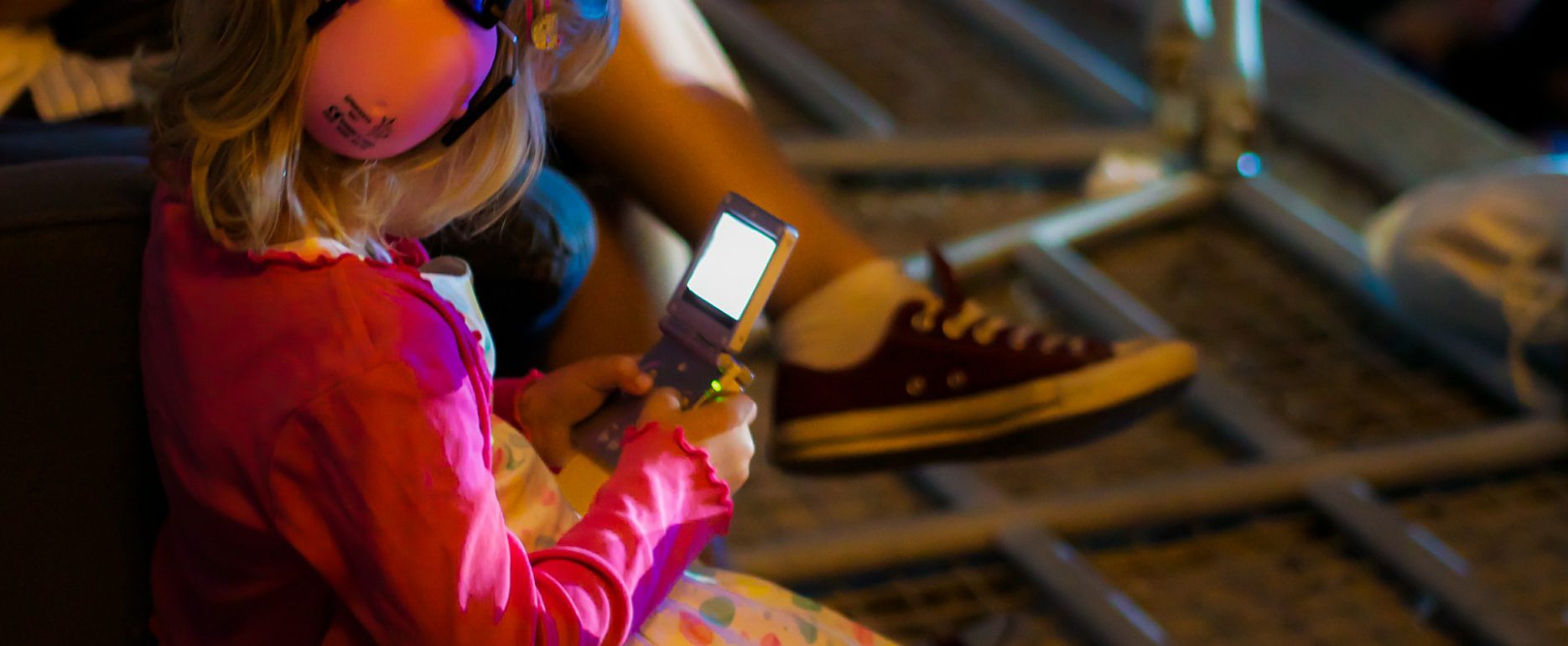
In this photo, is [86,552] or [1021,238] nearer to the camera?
[86,552]

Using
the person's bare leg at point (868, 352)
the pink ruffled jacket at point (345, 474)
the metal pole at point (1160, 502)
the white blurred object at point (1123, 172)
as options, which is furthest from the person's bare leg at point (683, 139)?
the white blurred object at point (1123, 172)

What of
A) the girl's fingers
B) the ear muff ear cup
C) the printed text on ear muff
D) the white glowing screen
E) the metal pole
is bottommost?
the metal pole

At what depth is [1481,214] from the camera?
3.96ft

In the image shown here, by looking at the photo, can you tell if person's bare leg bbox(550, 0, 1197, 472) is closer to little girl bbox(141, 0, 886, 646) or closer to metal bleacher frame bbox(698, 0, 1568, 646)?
metal bleacher frame bbox(698, 0, 1568, 646)

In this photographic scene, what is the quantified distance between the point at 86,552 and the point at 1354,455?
933mm

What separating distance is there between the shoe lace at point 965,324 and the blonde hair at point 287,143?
0.38 m

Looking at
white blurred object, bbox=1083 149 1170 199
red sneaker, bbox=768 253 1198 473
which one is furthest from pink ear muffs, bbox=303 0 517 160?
white blurred object, bbox=1083 149 1170 199

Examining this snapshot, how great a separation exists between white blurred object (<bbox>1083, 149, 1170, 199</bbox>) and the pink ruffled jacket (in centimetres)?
111

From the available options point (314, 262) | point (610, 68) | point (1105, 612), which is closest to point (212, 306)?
point (314, 262)

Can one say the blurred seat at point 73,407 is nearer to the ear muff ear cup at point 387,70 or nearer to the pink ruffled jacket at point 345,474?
the pink ruffled jacket at point 345,474

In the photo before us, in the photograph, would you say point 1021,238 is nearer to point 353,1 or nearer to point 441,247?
point 441,247

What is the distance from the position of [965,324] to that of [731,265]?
1.07 ft

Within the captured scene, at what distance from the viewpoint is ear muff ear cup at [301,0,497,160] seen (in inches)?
17.7

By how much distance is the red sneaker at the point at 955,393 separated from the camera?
2.86 ft
